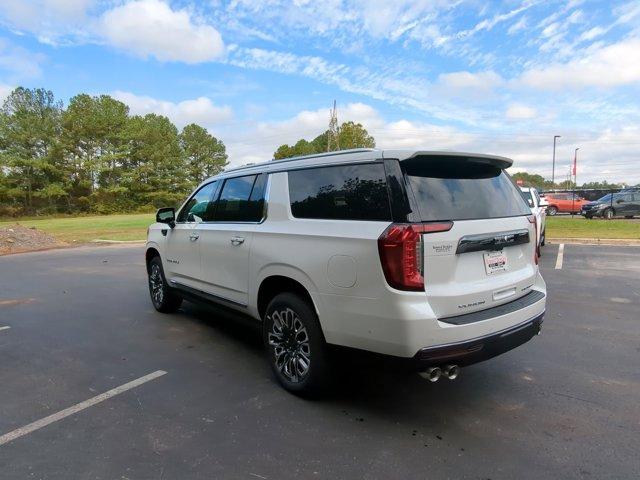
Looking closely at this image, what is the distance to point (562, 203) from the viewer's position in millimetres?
31969

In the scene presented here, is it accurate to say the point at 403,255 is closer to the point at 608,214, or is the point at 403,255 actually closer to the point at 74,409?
the point at 74,409

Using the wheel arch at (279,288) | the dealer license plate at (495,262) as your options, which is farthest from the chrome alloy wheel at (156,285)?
the dealer license plate at (495,262)

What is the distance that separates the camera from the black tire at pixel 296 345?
11.4ft

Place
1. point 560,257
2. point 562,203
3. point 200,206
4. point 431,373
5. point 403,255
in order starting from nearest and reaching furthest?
point 403,255 < point 431,373 < point 200,206 < point 560,257 < point 562,203

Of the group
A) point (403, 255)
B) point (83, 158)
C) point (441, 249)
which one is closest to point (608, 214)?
point (441, 249)

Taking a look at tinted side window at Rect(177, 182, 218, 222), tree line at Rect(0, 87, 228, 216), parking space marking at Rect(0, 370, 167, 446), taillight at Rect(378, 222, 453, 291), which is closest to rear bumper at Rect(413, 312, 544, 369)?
taillight at Rect(378, 222, 453, 291)

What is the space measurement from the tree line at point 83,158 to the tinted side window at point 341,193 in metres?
55.5

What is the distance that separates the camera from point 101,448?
3023 millimetres

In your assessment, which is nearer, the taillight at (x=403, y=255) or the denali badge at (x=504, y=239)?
the taillight at (x=403, y=255)

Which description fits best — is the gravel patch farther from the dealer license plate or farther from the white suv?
the dealer license plate

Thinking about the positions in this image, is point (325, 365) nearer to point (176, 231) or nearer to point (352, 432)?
point (352, 432)

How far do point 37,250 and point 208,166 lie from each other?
5805cm

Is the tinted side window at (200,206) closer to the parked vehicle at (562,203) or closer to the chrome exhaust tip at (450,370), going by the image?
the chrome exhaust tip at (450,370)

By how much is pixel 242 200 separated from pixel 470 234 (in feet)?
7.59
